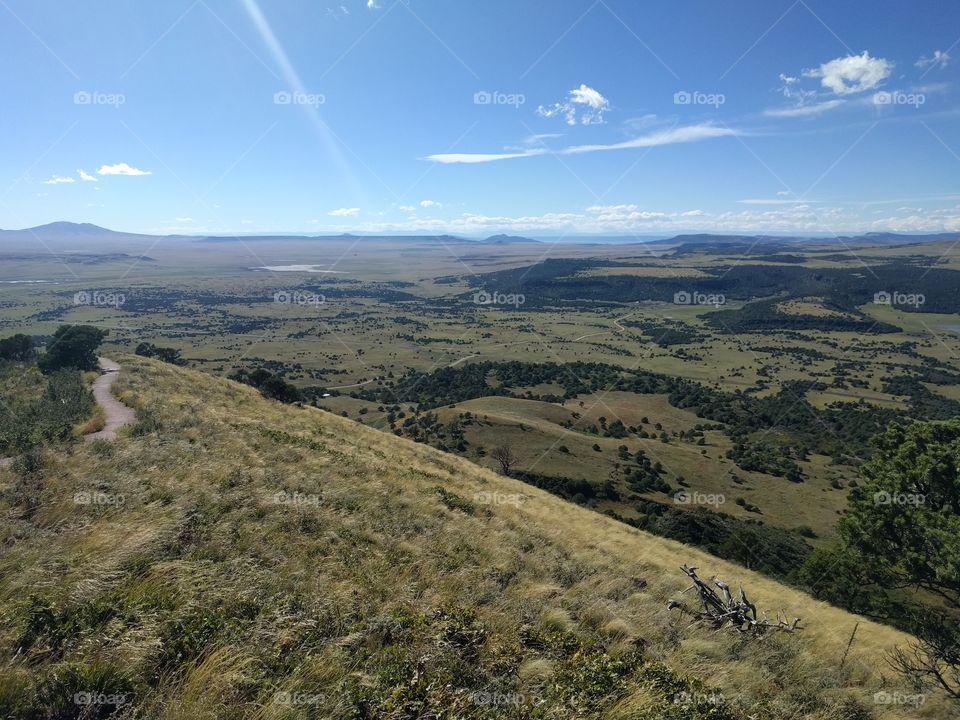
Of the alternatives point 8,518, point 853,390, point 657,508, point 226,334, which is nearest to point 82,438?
point 8,518

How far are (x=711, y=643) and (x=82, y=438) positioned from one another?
17.9m

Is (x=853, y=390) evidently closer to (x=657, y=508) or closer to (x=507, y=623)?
(x=657, y=508)
